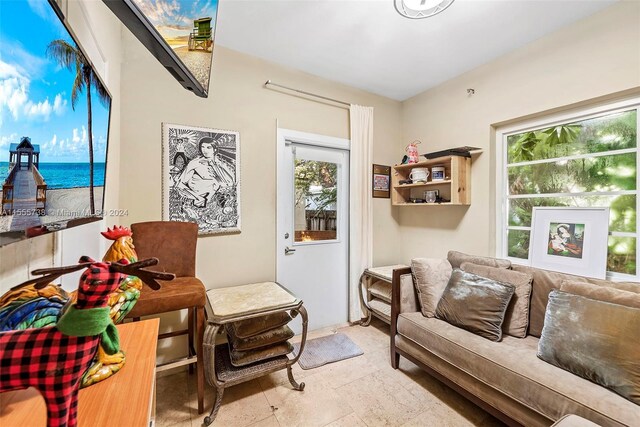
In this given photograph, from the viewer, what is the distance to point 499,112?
235cm

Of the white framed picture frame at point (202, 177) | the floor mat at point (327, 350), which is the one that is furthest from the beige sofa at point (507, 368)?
the white framed picture frame at point (202, 177)

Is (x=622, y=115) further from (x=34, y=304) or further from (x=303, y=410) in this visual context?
(x=34, y=304)

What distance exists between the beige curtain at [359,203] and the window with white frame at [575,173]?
126cm

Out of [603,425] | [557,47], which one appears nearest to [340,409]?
[603,425]

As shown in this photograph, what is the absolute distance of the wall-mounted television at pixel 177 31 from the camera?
771mm

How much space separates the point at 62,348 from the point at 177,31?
1074mm

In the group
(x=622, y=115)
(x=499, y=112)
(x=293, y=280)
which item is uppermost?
(x=499, y=112)

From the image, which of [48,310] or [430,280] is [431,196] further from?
[48,310]

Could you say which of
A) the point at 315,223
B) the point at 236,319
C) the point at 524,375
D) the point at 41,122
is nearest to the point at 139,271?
the point at 41,122

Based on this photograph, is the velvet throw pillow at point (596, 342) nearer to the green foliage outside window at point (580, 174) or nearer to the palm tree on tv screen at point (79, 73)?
the green foliage outside window at point (580, 174)

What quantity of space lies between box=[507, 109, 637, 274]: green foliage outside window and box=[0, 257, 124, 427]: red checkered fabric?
2.82 m

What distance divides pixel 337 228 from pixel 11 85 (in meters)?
2.60

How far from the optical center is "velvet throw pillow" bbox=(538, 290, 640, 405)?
3.93 ft

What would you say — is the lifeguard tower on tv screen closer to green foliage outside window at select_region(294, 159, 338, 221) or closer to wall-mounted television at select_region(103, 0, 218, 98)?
wall-mounted television at select_region(103, 0, 218, 98)
